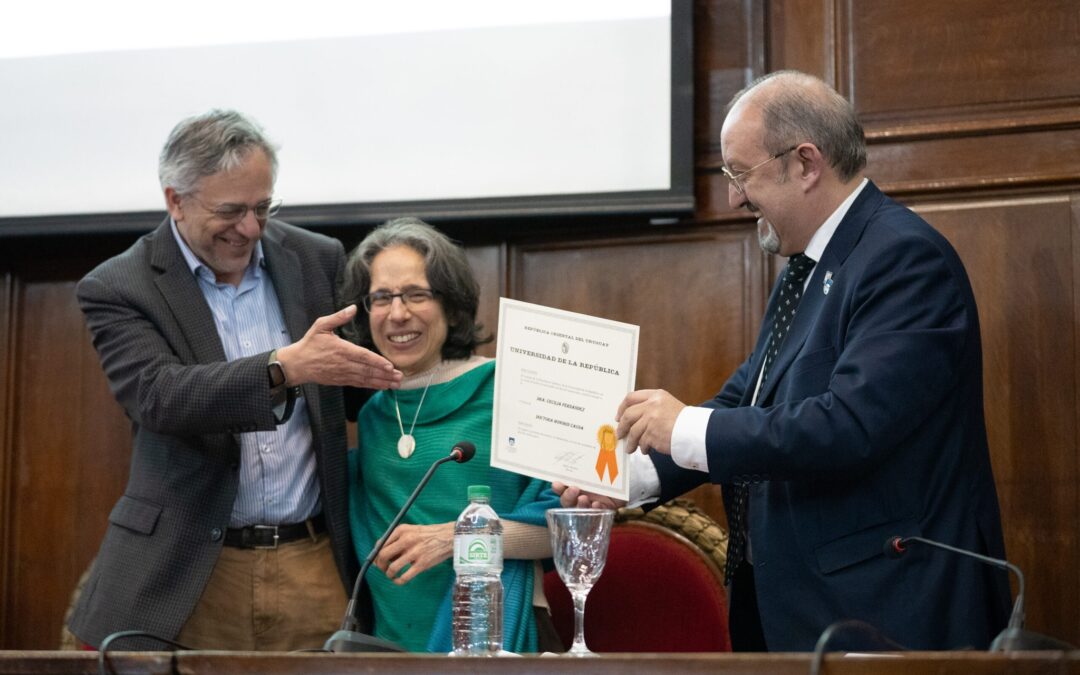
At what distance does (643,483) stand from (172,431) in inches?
36.7

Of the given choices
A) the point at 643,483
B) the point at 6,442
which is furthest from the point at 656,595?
the point at 6,442

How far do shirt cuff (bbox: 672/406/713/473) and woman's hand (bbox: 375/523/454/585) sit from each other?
50 cm

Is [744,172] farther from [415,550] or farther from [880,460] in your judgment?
[415,550]

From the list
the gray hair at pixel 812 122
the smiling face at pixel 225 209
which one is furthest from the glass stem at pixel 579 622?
the smiling face at pixel 225 209

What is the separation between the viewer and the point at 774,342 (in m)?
2.44

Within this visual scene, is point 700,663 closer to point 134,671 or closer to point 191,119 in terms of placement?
point 134,671

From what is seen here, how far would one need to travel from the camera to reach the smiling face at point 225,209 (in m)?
2.72

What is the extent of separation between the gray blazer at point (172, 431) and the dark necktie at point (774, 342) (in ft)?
2.61

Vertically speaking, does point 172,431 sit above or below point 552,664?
above

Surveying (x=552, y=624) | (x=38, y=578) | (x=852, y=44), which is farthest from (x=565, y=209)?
(x=38, y=578)

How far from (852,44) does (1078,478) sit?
1137mm

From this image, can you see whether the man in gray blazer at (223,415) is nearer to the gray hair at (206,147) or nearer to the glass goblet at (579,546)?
the gray hair at (206,147)

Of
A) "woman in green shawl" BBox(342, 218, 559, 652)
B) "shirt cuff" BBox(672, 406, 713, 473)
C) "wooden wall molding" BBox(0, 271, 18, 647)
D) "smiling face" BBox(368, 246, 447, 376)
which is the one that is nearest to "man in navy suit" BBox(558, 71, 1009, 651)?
"shirt cuff" BBox(672, 406, 713, 473)
